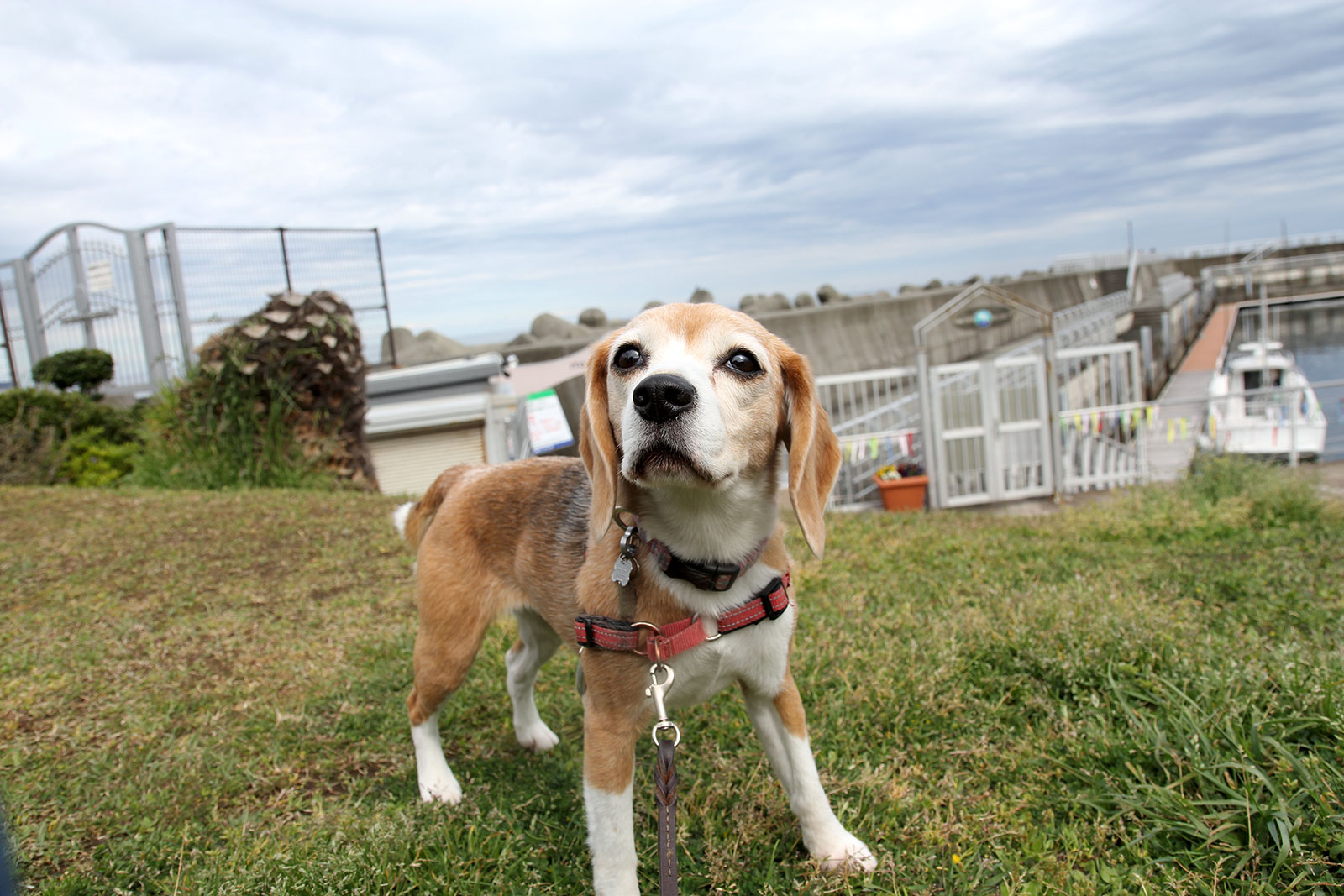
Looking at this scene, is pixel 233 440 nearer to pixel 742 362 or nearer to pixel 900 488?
pixel 900 488

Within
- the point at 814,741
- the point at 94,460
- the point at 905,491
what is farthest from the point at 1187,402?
the point at 94,460

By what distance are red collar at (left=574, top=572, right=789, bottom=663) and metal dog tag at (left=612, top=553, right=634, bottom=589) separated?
11 cm

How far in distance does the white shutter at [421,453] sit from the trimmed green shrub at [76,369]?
5446 mm

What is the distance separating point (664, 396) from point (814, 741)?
1951 millimetres

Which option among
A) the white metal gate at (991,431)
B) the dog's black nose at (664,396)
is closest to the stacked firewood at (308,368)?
the white metal gate at (991,431)

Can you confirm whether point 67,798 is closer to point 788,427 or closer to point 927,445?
point 788,427

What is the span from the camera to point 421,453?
11.2 m

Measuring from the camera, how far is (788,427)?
248 cm

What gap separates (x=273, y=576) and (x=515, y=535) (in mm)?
3962

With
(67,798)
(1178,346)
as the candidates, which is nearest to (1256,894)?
(67,798)

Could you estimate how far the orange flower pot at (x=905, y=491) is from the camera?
32.9ft

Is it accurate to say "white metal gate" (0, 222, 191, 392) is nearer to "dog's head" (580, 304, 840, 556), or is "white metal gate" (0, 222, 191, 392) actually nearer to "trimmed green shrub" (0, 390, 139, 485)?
"trimmed green shrub" (0, 390, 139, 485)

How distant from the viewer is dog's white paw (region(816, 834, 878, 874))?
255cm

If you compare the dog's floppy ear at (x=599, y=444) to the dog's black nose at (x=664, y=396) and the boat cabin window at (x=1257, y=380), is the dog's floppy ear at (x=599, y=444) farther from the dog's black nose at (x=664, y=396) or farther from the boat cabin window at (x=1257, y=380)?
the boat cabin window at (x=1257, y=380)
